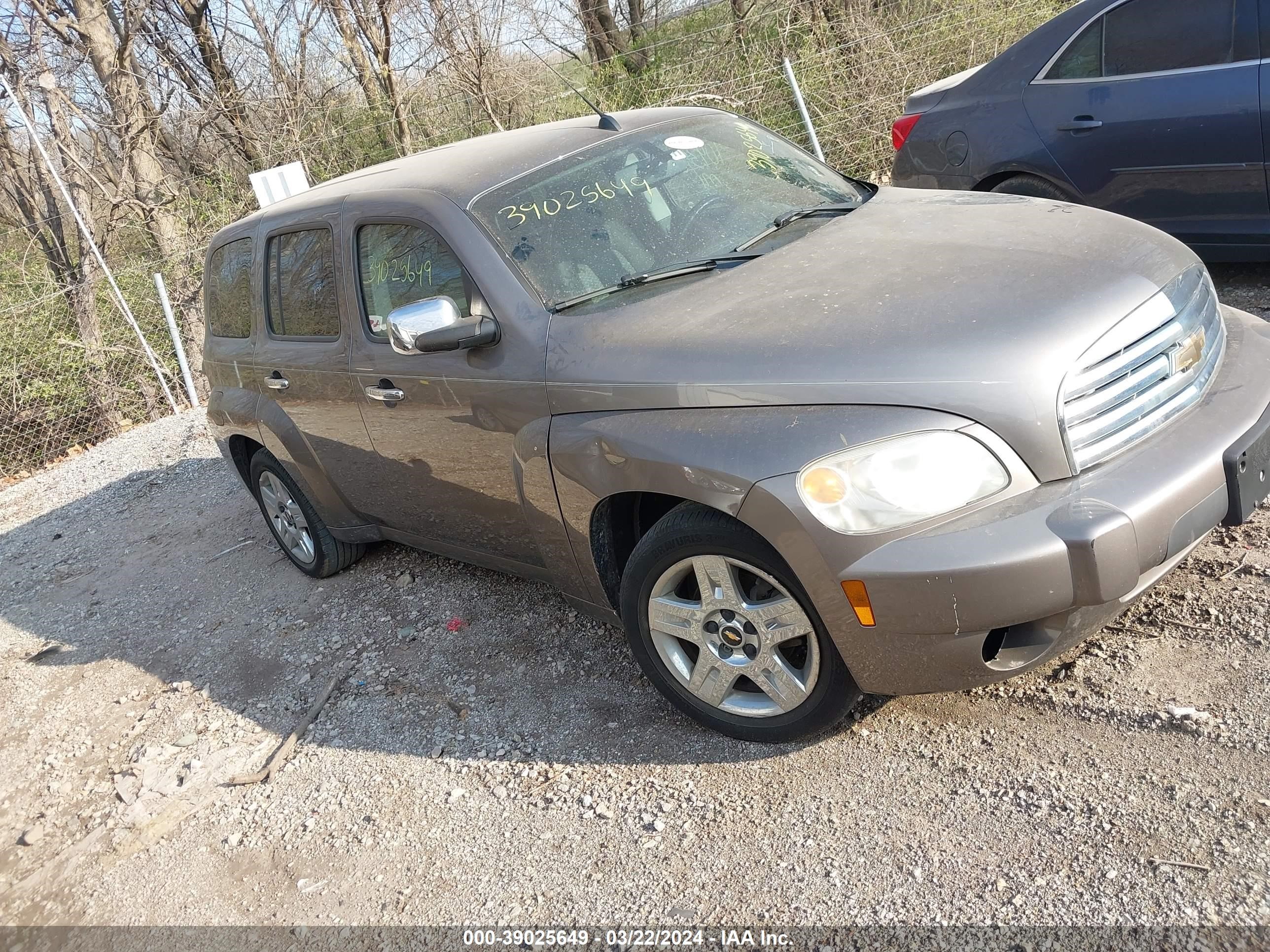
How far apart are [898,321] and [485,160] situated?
1949 millimetres

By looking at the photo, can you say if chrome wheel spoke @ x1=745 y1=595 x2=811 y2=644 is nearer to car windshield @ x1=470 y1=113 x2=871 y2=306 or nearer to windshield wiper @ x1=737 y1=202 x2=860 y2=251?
Answer: car windshield @ x1=470 y1=113 x2=871 y2=306

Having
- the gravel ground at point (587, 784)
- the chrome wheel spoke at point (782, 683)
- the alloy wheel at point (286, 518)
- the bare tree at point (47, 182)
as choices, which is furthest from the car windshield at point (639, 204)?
the bare tree at point (47, 182)

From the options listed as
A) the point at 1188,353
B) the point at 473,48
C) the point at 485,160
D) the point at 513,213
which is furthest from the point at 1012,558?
the point at 473,48

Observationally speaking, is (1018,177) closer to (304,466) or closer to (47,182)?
(304,466)

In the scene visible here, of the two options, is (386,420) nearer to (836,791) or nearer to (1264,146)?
(836,791)

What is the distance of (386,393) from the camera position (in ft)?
12.9

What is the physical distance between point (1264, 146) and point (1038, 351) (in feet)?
A: 10.4

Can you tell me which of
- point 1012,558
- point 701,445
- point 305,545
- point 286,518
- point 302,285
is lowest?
point 305,545

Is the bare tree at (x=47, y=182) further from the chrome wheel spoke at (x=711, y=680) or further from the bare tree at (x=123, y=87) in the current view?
the chrome wheel spoke at (x=711, y=680)

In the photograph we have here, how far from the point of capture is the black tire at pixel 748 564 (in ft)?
9.00

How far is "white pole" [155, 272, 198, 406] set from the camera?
10562 mm

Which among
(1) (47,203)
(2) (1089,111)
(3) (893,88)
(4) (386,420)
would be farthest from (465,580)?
(1) (47,203)

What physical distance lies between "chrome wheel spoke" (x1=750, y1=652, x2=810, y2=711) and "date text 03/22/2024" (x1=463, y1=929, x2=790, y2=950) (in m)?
0.67

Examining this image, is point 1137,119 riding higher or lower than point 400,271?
lower
